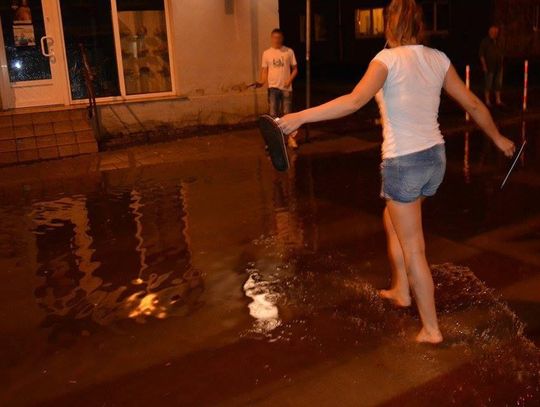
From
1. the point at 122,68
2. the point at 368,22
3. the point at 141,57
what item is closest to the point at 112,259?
the point at 122,68

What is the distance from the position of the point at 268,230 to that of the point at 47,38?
7.09m

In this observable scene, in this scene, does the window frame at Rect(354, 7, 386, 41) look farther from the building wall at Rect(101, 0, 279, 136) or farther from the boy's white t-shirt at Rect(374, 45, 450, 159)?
the boy's white t-shirt at Rect(374, 45, 450, 159)

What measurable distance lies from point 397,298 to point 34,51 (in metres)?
9.10

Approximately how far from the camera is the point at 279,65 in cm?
1025

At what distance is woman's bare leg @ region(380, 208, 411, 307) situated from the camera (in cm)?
420

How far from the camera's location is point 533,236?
5699 mm

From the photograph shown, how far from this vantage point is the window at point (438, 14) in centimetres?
2439

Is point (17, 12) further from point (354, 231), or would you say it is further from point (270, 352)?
point (270, 352)

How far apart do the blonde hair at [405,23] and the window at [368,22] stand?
76.8 feet

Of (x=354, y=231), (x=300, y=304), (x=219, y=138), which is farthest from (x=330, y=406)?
(x=219, y=138)

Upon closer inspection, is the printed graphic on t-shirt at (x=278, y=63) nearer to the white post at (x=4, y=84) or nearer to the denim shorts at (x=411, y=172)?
the white post at (x=4, y=84)

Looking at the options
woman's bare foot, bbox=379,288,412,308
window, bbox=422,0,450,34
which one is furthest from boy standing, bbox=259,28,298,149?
window, bbox=422,0,450,34

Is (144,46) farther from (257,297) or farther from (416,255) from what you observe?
(416,255)

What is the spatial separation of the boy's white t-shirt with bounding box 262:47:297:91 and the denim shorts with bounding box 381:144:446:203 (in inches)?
272
